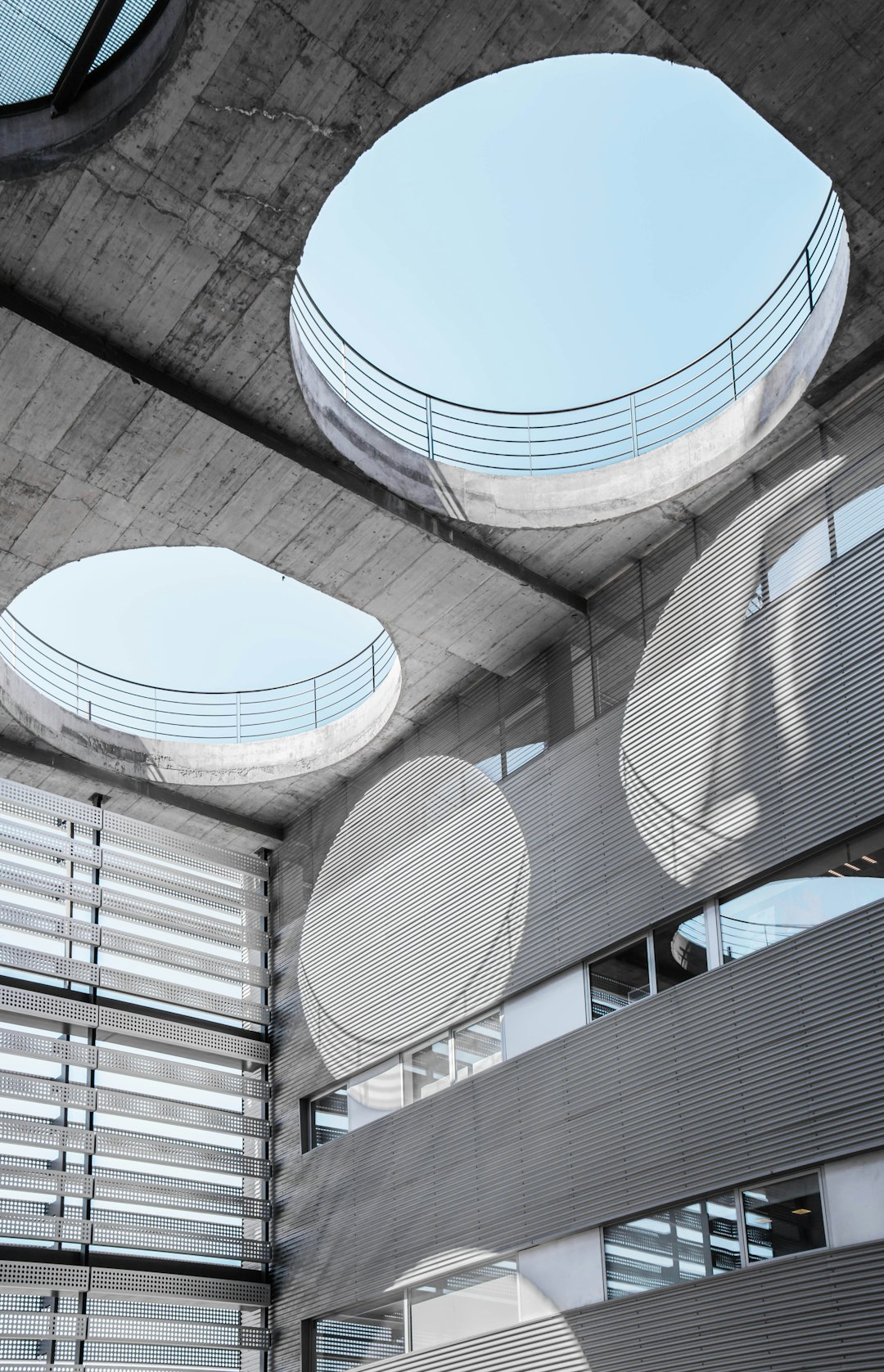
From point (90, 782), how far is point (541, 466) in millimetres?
8203

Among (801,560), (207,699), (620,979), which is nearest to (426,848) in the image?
(620,979)

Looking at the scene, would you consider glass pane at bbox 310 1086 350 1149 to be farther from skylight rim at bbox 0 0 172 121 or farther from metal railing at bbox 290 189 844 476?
skylight rim at bbox 0 0 172 121

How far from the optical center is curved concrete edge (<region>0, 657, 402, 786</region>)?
18609mm

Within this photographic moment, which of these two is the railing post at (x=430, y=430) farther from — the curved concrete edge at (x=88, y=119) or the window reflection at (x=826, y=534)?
the curved concrete edge at (x=88, y=119)

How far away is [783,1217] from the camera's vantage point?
458 inches

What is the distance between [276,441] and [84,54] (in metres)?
4.26

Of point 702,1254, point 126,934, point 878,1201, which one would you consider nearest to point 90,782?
point 126,934

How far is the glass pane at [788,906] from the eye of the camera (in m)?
12.1

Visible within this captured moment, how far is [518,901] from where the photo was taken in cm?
1617

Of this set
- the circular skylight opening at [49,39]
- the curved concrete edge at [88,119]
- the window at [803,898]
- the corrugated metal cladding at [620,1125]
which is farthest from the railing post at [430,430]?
the corrugated metal cladding at [620,1125]

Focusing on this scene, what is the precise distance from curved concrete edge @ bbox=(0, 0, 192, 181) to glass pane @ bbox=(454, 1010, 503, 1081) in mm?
10514

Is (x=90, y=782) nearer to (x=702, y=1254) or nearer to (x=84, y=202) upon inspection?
(x=84, y=202)

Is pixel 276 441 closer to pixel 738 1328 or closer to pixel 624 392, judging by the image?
pixel 624 392

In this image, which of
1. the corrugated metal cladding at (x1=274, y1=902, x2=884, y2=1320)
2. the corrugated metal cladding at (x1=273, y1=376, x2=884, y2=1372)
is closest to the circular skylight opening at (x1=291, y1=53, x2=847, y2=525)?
the corrugated metal cladding at (x1=273, y1=376, x2=884, y2=1372)
